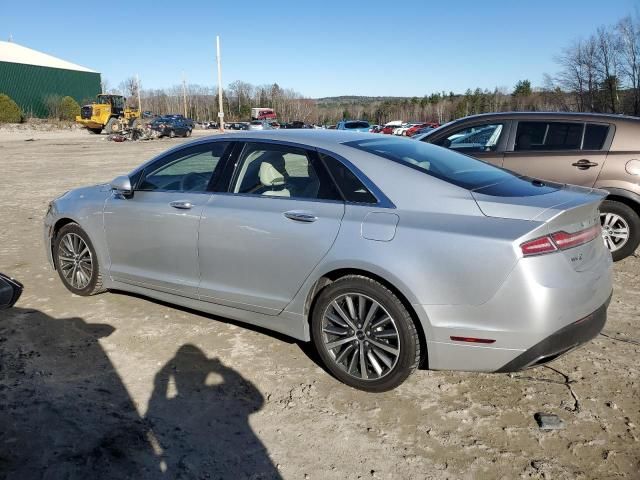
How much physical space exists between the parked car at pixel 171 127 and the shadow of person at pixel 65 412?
4372cm

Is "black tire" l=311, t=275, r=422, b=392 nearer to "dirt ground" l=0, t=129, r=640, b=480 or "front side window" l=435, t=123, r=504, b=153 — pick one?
"dirt ground" l=0, t=129, r=640, b=480

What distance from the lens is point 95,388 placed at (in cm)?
337

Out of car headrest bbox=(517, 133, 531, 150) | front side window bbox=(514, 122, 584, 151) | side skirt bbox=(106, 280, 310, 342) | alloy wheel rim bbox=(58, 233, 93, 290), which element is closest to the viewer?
side skirt bbox=(106, 280, 310, 342)

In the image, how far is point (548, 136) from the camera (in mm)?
6191

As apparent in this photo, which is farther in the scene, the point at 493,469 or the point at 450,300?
the point at 450,300

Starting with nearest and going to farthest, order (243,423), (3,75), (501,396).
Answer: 1. (243,423)
2. (501,396)
3. (3,75)

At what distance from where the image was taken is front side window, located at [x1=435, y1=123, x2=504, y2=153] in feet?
21.2

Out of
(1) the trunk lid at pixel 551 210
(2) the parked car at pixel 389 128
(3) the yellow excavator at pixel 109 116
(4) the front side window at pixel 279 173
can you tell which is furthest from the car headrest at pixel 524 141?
(3) the yellow excavator at pixel 109 116

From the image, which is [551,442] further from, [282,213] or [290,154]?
[290,154]

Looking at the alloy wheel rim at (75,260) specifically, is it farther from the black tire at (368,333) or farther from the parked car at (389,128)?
the parked car at (389,128)

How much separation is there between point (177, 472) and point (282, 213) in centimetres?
167

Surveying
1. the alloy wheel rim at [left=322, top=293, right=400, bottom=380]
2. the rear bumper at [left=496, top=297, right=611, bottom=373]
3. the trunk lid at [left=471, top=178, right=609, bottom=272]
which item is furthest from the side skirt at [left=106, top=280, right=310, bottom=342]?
the trunk lid at [left=471, top=178, right=609, bottom=272]

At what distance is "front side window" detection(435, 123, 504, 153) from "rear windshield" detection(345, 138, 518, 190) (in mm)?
2685

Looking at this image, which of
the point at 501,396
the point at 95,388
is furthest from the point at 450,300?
the point at 95,388
